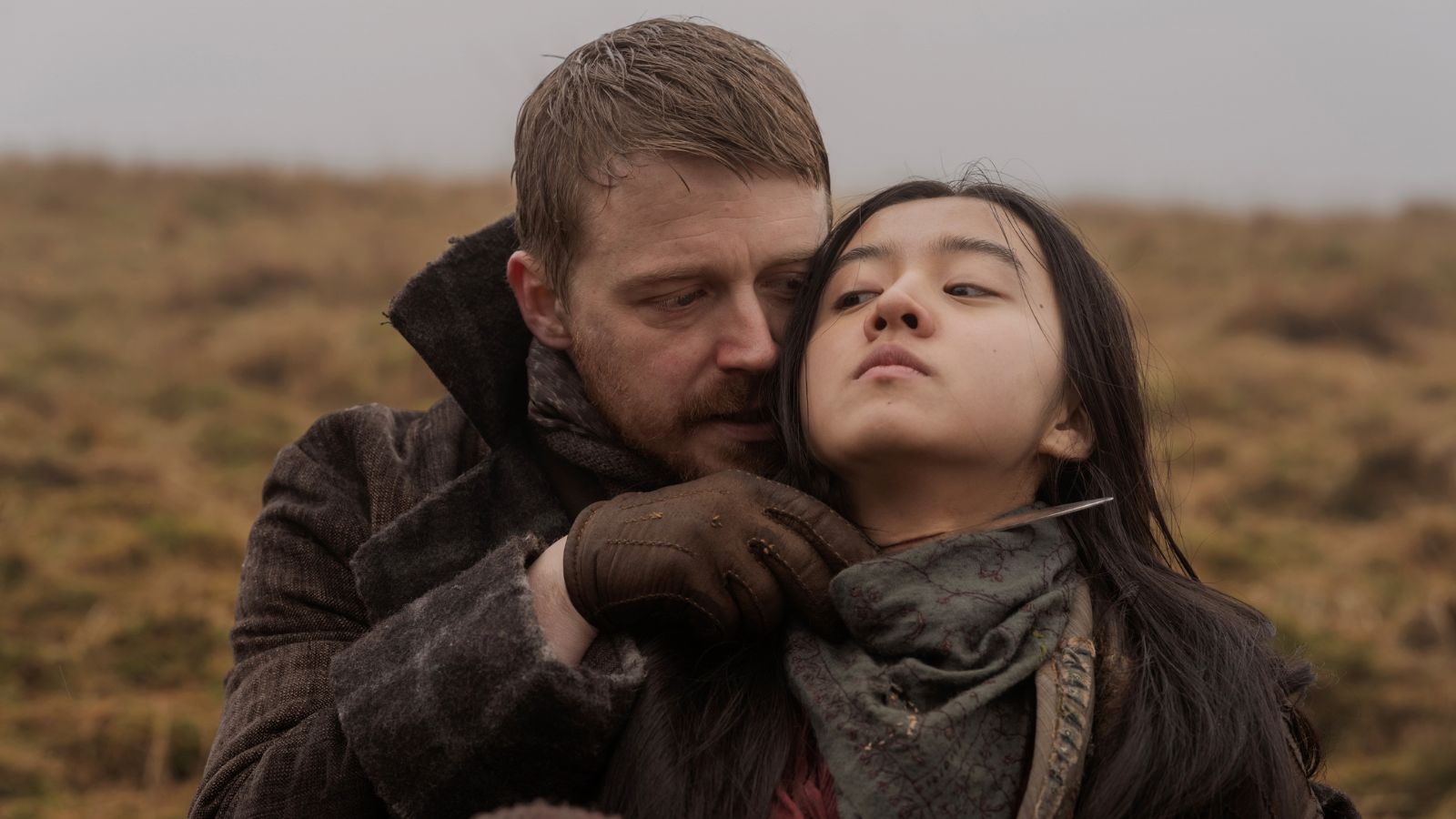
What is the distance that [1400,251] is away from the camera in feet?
40.7

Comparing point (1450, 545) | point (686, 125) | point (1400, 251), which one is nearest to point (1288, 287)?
point (1400, 251)

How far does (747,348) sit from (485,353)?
600 millimetres

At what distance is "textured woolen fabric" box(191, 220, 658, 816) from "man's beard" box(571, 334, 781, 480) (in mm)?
220

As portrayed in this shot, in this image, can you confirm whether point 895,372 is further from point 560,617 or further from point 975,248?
point 560,617

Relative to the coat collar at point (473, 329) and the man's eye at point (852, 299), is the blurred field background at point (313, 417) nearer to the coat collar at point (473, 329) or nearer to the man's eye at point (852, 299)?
the man's eye at point (852, 299)

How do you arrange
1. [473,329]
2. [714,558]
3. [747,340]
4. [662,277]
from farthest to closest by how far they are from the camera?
[473,329]
[662,277]
[747,340]
[714,558]

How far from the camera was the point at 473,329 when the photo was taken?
2836mm

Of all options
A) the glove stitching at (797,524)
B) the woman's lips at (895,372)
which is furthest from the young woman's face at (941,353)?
the glove stitching at (797,524)

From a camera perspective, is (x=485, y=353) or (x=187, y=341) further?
(x=187, y=341)

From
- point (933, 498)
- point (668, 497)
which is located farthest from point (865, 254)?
point (668, 497)

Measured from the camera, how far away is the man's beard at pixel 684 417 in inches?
104

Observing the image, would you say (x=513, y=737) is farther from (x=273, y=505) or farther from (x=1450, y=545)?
(x=1450, y=545)

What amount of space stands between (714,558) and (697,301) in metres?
0.83

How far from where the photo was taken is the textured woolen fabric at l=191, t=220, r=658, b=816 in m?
2.08
